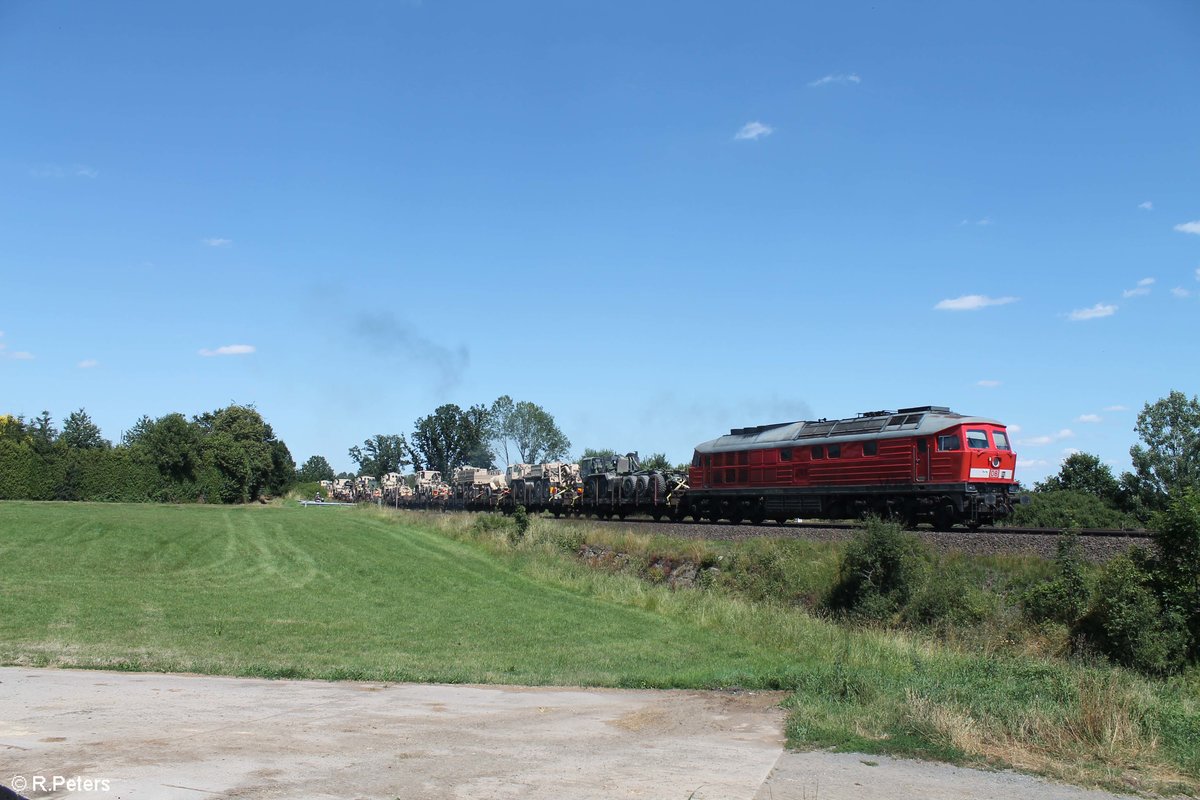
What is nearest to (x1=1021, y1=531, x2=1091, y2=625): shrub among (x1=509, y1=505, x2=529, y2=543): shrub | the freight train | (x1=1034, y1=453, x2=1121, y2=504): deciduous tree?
the freight train

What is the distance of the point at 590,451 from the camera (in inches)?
3986

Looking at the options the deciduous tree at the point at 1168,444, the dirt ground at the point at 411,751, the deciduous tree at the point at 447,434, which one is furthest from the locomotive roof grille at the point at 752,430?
→ the deciduous tree at the point at 447,434

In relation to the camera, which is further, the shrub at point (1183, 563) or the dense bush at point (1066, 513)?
the dense bush at point (1066, 513)

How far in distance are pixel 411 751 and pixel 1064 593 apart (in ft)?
48.2

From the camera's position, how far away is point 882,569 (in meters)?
20.3

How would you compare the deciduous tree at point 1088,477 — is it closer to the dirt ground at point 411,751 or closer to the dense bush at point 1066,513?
the dense bush at point 1066,513

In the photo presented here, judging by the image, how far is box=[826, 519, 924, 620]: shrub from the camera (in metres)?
20.0

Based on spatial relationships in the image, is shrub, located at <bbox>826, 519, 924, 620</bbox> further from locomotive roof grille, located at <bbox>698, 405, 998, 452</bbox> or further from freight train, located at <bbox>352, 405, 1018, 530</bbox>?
locomotive roof grille, located at <bbox>698, 405, 998, 452</bbox>

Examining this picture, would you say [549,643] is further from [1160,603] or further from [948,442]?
[948,442]

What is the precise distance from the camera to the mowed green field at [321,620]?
12859mm

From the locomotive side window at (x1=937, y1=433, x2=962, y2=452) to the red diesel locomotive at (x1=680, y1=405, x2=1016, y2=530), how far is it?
0.03 metres

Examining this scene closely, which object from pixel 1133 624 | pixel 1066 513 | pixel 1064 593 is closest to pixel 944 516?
pixel 1064 593
